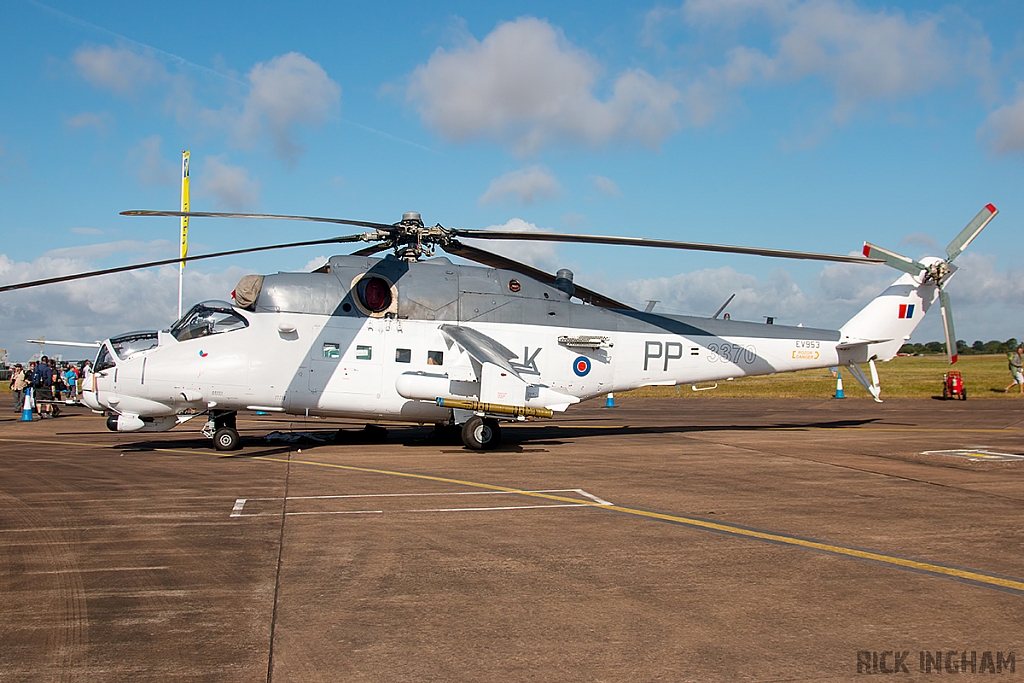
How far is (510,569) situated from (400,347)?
34.1 feet

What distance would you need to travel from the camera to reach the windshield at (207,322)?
1609cm

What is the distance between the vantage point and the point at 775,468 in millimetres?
13281

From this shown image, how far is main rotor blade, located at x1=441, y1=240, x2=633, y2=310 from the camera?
53.9ft

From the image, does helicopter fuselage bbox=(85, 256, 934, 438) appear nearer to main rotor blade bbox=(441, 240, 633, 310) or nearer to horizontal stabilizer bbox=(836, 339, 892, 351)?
main rotor blade bbox=(441, 240, 633, 310)

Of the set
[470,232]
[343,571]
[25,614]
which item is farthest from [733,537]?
[470,232]

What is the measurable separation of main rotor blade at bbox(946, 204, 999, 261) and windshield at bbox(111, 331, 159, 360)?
19.4m

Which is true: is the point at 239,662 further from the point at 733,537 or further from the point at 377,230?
the point at 377,230

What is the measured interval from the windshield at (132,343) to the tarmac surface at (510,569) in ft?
9.47

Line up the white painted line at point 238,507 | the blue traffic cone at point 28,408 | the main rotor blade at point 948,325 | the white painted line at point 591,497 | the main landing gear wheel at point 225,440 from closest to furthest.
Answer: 1. the white painted line at point 238,507
2. the white painted line at point 591,497
3. the main landing gear wheel at point 225,440
4. the main rotor blade at point 948,325
5. the blue traffic cone at point 28,408

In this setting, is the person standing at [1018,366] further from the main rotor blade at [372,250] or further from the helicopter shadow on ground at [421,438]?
the main rotor blade at [372,250]

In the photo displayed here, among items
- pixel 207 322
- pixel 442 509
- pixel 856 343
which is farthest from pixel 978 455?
pixel 207 322

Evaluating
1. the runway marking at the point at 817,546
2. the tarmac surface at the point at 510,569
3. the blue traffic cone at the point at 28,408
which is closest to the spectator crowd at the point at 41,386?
the blue traffic cone at the point at 28,408

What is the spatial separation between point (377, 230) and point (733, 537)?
9.80 metres

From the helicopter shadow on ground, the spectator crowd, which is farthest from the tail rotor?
the spectator crowd
